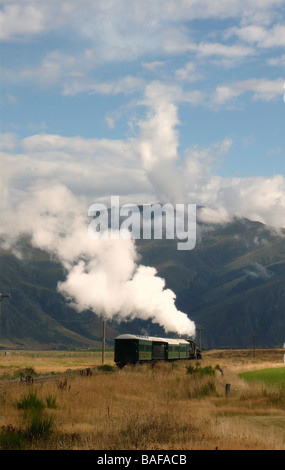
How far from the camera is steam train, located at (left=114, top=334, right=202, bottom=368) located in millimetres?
59656

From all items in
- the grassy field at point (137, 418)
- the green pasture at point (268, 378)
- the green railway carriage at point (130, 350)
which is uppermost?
the green railway carriage at point (130, 350)

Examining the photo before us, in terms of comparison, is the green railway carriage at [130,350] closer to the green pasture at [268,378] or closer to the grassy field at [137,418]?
the green pasture at [268,378]

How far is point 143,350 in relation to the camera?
6134 cm

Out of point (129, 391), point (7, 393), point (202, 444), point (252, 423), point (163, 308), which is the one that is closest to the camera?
point (202, 444)

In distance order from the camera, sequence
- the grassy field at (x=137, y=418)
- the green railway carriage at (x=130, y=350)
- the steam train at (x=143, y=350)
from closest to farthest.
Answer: the grassy field at (x=137, y=418) → the green railway carriage at (x=130, y=350) → the steam train at (x=143, y=350)

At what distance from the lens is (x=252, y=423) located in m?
22.7

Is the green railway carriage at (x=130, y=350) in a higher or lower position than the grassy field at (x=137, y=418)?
higher

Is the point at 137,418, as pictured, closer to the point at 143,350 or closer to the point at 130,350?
the point at 130,350

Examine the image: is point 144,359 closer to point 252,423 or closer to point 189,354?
point 189,354

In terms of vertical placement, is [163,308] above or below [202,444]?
above

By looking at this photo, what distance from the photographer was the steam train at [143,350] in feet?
196

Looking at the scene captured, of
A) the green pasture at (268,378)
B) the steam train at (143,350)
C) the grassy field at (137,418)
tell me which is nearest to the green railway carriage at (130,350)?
the steam train at (143,350)

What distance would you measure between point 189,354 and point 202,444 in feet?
223
